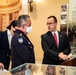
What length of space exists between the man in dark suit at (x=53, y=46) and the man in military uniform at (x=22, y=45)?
348mm

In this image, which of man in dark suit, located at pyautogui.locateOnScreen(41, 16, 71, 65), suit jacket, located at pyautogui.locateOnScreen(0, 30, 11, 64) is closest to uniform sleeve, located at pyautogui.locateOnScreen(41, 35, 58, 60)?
man in dark suit, located at pyautogui.locateOnScreen(41, 16, 71, 65)

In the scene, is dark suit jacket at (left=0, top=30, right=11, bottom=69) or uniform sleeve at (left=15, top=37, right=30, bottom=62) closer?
uniform sleeve at (left=15, top=37, right=30, bottom=62)

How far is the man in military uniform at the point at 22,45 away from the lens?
98.0 inches

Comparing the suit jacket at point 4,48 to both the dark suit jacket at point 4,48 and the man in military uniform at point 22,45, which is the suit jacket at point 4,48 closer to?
the dark suit jacket at point 4,48

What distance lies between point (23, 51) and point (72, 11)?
215cm

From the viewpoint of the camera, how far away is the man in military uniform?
2.49 meters

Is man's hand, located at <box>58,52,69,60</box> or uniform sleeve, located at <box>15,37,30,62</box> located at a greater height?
uniform sleeve, located at <box>15,37,30,62</box>

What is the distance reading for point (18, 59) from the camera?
255cm

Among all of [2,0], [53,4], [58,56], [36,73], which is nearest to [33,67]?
[36,73]

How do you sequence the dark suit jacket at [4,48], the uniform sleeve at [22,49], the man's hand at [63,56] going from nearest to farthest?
the uniform sleeve at [22,49] → the man's hand at [63,56] → the dark suit jacket at [4,48]

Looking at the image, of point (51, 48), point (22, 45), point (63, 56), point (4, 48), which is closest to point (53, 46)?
point (51, 48)

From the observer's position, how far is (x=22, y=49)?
8.14 ft

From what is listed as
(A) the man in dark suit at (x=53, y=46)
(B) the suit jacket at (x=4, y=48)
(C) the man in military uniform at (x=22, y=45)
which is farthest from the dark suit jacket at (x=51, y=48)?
(B) the suit jacket at (x=4, y=48)

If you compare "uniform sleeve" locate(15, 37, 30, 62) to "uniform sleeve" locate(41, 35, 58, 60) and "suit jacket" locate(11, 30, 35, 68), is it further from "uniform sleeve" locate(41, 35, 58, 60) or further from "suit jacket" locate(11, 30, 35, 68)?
"uniform sleeve" locate(41, 35, 58, 60)
